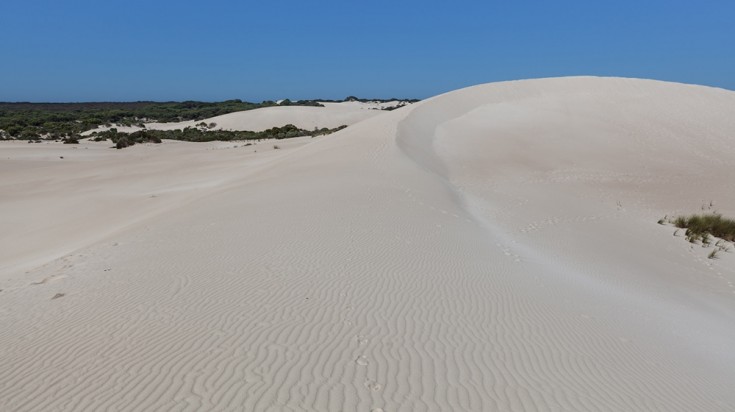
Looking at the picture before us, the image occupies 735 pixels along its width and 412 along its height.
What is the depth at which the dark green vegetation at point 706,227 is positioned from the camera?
42.2 ft

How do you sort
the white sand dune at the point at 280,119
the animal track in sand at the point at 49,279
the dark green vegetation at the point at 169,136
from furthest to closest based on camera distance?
the white sand dune at the point at 280,119, the dark green vegetation at the point at 169,136, the animal track in sand at the point at 49,279

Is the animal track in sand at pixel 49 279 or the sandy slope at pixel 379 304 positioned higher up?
the sandy slope at pixel 379 304

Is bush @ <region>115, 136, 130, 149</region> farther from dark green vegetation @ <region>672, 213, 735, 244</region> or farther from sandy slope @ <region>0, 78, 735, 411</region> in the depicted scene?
dark green vegetation @ <region>672, 213, 735, 244</region>

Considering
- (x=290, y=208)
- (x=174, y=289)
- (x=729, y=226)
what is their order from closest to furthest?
1. (x=174, y=289)
2. (x=290, y=208)
3. (x=729, y=226)

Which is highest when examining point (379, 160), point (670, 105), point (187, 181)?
point (670, 105)

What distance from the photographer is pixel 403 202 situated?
1226 cm

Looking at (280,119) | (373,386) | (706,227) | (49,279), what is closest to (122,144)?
(280,119)

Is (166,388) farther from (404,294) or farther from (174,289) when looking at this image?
(404,294)

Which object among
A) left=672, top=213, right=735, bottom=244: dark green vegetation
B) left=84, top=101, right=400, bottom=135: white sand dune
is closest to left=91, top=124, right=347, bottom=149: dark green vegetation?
left=84, top=101, right=400, bottom=135: white sand dune

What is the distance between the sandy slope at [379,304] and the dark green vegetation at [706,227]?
67 centimetres

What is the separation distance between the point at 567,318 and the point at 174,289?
16.5 ft

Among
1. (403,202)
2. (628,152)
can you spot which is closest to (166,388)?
(403,202)

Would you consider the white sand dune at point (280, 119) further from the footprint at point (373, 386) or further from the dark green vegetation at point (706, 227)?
the footprint at point (373, 386)

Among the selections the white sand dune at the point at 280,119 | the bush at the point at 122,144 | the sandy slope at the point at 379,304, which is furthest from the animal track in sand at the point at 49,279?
the white sand dune at the point at 280,119
